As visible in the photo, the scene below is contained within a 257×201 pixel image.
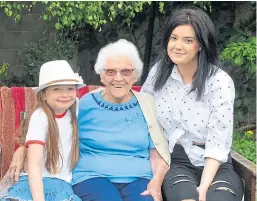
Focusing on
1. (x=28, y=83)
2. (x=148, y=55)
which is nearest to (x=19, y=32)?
(x=28, y=83)

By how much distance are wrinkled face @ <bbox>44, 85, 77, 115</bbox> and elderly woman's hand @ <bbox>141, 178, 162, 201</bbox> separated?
0.64 m

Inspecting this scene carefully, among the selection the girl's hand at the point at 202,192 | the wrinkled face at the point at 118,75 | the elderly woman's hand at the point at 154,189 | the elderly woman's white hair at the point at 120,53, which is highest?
the elderly woman's white hair at the point at 120,53

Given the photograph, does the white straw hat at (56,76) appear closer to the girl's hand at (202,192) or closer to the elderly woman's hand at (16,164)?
the elderly woman's hand at (16,164)

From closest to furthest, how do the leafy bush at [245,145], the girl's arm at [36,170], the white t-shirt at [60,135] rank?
1. the girl's arm at [36,170]
2. the white t-shirt at [60,135]
3. the leafy bush at [245,145]

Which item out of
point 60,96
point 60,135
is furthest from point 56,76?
point 60,135

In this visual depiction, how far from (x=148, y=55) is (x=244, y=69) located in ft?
4.12

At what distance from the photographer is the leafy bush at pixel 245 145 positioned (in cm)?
627

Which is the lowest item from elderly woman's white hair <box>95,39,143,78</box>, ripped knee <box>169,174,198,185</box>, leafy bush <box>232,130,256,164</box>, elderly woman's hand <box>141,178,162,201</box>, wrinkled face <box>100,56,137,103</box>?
leafy bush <box>232,130,256,164</box>

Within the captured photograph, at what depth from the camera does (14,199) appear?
3131mm

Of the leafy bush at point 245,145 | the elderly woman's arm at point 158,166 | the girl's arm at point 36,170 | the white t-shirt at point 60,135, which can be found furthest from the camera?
the leafy bush at point 245,145

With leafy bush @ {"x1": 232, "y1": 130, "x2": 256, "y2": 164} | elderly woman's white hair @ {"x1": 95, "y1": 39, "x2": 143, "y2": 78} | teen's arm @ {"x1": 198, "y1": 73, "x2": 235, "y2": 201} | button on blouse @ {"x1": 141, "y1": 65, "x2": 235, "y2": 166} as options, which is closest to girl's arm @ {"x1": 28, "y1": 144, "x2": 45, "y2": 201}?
elderly woman's white hair @ {"x1": 95, "y1": 39, "x2": 143, "y2": 78}

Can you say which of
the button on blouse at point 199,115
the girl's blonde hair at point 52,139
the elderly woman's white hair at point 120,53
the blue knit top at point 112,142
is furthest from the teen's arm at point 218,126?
the girl's blonde hair at point 52,139

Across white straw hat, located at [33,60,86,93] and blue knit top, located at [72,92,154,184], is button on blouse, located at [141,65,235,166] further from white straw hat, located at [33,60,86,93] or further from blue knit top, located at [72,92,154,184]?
white straw hat, located at [33,60,86,93]

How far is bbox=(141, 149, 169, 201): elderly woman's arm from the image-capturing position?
328cm
